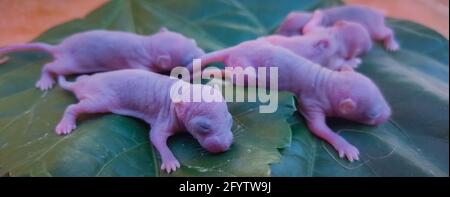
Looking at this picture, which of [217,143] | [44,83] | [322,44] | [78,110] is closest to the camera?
[217,143]

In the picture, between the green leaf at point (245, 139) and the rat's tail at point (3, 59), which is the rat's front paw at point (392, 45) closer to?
the green leaf at point (245, 139)

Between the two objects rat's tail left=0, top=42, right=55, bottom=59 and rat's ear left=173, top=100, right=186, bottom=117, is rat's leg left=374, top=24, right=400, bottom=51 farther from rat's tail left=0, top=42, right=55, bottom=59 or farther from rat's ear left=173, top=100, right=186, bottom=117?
rat's tail left=0, top=42, right=55, bottom=59

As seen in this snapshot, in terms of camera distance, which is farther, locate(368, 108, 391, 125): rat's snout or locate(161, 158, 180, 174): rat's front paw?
locate(368, 108, 391, 125): rat's snout

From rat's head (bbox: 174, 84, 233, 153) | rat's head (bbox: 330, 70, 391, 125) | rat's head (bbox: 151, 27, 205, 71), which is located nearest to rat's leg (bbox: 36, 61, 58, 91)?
rat's head (bbox: 151, 27, 205, 71)

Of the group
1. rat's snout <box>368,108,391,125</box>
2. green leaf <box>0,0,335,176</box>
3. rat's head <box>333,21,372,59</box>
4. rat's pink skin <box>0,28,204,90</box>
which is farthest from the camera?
rat's head <box>333,21,372,59</box>

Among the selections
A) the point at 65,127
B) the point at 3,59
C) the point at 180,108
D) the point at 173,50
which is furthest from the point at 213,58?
the point at 3,59

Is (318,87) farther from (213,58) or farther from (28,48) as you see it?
(28,48)

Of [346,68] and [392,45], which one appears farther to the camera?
[392,45]
